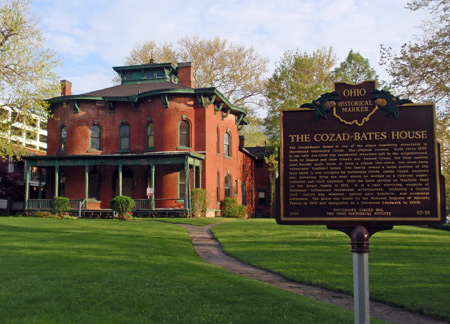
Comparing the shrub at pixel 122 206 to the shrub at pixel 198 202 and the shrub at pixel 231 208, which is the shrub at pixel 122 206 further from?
the shrub at pixel 231 208

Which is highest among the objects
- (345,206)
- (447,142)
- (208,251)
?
(447,142)

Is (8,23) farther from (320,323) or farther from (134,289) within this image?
(320,323)

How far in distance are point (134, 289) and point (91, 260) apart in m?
3.28

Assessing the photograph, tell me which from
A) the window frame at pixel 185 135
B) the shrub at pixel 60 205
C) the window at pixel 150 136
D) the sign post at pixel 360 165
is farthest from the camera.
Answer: the window at pixel 150 136

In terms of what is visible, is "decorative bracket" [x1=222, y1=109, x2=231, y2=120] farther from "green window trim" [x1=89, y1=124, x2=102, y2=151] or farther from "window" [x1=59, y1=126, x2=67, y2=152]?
"window" [x1=59, y1=126, x2=67, y2=152]

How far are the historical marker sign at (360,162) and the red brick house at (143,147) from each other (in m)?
22.8

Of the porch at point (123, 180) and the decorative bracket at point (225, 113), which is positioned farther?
the decorative bracket at point (225, 113)

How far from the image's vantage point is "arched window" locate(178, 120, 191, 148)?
104 ft

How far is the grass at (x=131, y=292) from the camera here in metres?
6.67

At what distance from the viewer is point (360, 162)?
238 inches

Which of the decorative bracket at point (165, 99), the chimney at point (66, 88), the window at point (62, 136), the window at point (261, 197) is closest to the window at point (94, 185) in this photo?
the window at point (62, 136)

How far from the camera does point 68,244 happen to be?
13.6 meters

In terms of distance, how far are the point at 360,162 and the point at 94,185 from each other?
29.6 meters

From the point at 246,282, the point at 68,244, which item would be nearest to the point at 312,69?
the point at 68,244
